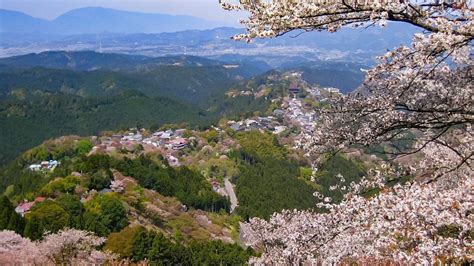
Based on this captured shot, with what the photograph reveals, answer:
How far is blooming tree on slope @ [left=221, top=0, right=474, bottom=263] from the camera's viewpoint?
3440 mm

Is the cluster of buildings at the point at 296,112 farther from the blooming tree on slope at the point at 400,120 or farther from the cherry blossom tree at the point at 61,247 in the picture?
the blooming tree on slope at the point at 400,120

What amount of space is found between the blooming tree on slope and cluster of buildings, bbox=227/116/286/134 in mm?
94123

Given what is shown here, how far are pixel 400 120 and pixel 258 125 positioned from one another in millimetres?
101128

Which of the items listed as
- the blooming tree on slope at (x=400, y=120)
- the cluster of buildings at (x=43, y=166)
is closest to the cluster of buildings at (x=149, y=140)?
the cluster of buildings at (x=43, y=166)

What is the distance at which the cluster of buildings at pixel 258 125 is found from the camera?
339 ft

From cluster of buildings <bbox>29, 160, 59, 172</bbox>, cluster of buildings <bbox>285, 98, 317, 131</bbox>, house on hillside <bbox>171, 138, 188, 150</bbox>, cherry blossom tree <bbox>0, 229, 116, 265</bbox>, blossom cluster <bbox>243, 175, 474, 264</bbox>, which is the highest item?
blossom cluster <bbox>243, 175, 474, 264</bbox>

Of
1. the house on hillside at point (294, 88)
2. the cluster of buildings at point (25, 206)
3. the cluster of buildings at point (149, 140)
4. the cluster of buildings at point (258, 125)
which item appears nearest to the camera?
the cluster of buildings at point (25, 206)

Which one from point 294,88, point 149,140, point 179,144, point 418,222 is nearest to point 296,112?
point 294,88

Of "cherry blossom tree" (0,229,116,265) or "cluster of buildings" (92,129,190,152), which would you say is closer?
"cherry blossom tree" (0,229,116,265)

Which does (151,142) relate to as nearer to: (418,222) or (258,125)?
(258,125)

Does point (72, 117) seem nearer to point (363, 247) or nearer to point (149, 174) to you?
point (149, 174)

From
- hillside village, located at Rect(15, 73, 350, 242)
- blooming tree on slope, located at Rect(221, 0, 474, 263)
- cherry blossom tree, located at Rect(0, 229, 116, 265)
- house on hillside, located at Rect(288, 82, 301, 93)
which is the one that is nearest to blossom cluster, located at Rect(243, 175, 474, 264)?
blooming tree on slope, located at Rect(221, 0, 474, 263)

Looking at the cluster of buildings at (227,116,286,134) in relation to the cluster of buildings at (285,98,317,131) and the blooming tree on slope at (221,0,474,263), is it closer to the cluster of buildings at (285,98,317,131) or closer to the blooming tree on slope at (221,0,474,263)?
the cluster of buildings at (285,98,317,131)

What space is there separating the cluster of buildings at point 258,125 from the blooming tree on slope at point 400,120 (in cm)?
9412
